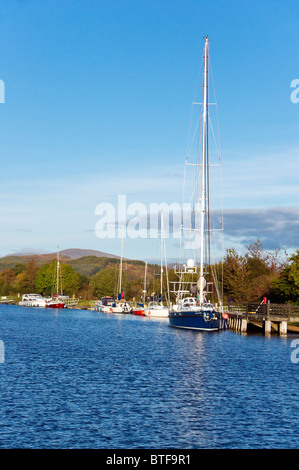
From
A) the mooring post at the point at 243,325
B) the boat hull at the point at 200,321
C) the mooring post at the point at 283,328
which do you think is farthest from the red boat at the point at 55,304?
Answer: the mooring post at the point at 283,328

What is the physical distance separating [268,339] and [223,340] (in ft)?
21.9

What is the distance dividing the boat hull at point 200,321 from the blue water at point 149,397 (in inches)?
431

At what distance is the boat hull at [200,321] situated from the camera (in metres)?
73.7

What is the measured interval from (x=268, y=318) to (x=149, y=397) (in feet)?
155

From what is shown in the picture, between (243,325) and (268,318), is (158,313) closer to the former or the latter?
(243,325)

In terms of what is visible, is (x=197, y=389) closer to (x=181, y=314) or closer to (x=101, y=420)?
(x=101, y=420)

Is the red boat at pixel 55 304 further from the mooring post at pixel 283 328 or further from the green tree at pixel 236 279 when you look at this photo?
the mooring post at pixel 283 328

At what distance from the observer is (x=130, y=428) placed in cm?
2748

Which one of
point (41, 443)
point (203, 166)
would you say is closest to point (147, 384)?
point (41, 443)

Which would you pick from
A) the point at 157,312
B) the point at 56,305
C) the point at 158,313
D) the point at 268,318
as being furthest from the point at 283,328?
the point at 56,305

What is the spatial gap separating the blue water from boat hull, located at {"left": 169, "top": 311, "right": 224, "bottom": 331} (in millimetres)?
10958

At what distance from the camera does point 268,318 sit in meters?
79.3

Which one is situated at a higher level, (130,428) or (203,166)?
(203,166)
